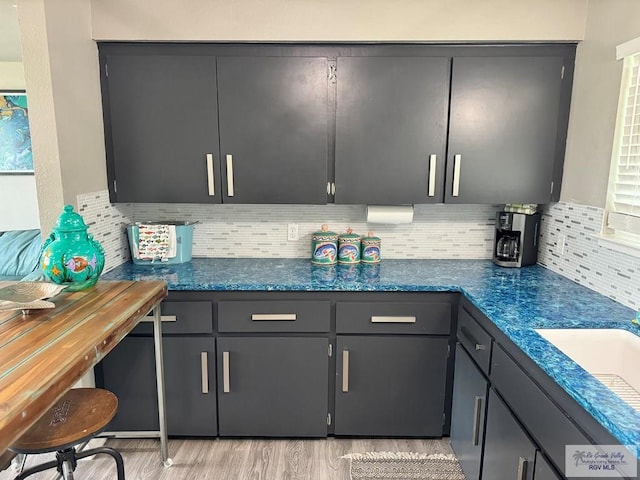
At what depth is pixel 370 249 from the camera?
2535mm

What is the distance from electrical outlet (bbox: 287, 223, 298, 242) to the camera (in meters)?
2.68

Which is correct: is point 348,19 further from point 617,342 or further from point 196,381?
point 196,381

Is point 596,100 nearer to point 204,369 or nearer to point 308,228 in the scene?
point 308,228

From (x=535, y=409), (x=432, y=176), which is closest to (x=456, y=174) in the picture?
(x=432, y=176)

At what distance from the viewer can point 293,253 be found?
2.71m

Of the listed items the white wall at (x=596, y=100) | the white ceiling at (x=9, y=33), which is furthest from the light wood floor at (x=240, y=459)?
the white ceiling at (x=9, y=33)

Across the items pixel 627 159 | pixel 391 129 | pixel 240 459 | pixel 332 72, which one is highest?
pixel 332 72

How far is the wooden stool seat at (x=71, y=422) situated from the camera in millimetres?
1361

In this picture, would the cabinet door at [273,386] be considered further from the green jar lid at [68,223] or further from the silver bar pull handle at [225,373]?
the green jar lid at [68,223]

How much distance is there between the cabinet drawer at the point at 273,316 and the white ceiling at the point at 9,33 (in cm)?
189

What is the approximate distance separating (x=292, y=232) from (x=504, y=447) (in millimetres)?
1610

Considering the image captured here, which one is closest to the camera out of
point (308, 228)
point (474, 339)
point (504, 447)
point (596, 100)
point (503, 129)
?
point (504, 447)

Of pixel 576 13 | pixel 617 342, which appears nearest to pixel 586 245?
pixel 617 342

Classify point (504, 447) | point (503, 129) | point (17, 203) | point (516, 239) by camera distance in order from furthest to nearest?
point (17, 203)
point (516, 239)
point (503, 129)
point (504, 447)
